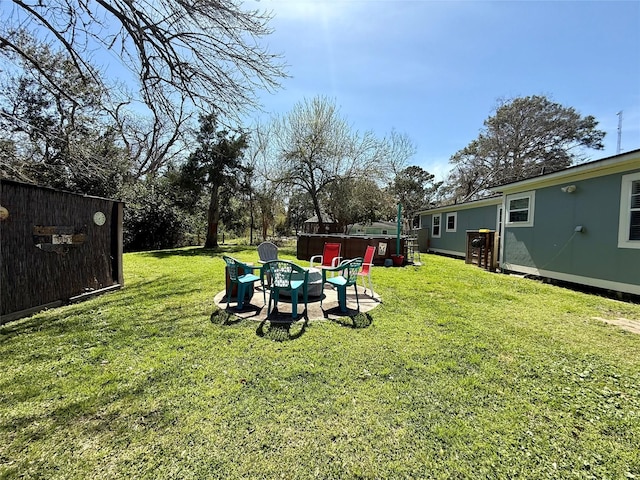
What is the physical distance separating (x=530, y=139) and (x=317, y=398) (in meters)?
27.3

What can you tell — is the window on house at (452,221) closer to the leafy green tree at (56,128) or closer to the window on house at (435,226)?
the window on house at (435,226)

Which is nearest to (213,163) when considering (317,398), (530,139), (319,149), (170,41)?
(319,149)

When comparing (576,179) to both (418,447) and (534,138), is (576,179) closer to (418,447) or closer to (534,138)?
(418,447)

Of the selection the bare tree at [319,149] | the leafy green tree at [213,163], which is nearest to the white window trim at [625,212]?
the bare tree at [319,149]

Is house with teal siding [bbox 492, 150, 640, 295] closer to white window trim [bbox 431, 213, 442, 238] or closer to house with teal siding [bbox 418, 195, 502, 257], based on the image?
house with teal siding [bbox 418, 195, 502, 257]

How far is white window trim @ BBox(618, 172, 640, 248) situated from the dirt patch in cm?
212

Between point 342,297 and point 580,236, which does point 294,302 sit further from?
point 580,236

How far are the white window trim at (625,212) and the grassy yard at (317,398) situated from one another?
2.75 m

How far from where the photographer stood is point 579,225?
6594 mm

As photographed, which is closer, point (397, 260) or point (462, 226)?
point (397, 260)

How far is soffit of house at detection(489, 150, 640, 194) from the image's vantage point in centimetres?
551

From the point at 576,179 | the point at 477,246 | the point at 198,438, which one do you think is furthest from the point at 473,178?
the point at 198,438

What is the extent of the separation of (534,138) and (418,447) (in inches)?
1075

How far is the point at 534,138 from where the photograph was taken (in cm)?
2158
